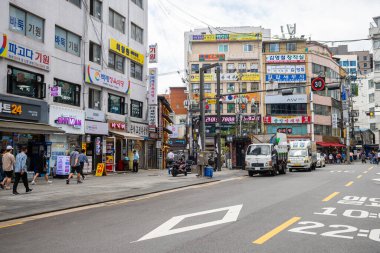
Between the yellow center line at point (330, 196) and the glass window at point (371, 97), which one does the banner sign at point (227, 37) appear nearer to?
the glass window at point (371, 97)

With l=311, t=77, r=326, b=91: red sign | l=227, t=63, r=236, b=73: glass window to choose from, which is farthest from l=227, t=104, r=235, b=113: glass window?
l=311, t=77, r=326, b=91: red sign

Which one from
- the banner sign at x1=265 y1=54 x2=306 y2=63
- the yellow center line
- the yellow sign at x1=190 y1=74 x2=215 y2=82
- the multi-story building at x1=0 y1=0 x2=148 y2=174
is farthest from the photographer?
the yellow sign at x1=190 y1=74 x2=215 y2=82

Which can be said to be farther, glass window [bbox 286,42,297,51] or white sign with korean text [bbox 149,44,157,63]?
glass window [bbox 286,42,297,51]

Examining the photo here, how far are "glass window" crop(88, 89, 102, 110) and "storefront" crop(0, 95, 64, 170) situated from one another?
5.56m

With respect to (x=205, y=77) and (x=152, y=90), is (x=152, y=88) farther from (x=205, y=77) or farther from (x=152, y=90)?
(x=205, y=77)

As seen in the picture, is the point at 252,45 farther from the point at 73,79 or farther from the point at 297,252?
the point at 297,252

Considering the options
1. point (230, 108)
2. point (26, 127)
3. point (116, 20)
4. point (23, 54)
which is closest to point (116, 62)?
point (116, 20)

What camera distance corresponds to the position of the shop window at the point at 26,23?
2141 centimetres

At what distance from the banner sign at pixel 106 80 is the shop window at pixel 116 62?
0.81m

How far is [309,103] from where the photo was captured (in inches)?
2648

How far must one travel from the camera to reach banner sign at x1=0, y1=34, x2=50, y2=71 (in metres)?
20.2

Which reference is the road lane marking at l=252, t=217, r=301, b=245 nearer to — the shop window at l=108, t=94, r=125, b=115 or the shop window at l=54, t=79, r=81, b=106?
the shop window at l=54, t=79, r=81, b=106

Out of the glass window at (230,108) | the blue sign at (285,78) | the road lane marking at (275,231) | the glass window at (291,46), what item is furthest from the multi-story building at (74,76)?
the glass window at (291,46)

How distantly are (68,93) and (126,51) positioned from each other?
8.68 m
